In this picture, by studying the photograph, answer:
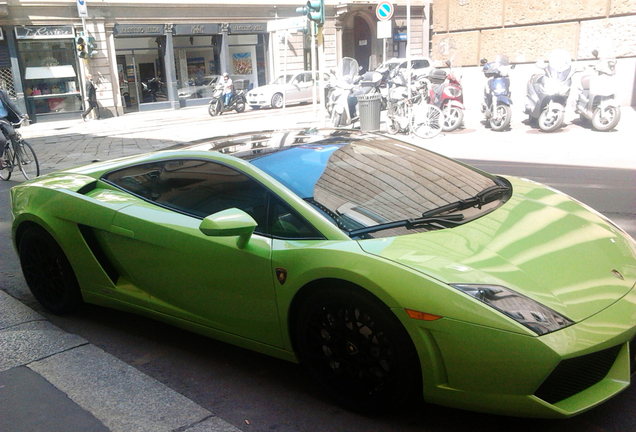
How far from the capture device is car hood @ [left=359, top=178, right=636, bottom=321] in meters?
2.47

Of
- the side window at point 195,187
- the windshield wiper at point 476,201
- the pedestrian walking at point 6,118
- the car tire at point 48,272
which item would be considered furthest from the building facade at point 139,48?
the windshield wiper at point 476,201

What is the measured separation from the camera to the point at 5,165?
A: 10469 millimetres

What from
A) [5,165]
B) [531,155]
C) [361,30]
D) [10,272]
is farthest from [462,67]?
[361,30]

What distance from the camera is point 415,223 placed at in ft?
9.50

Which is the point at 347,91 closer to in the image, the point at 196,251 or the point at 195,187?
the point at 195,187

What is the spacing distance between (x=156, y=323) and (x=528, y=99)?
1102cm

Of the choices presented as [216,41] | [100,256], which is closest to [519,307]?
[100,256]

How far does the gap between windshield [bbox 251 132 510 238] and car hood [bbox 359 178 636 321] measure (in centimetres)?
13

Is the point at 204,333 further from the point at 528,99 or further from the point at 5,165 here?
the point at 528,99

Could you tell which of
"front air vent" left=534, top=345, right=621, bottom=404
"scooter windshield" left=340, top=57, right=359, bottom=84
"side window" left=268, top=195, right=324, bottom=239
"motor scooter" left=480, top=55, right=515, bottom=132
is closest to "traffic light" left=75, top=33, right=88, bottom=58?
"scooter windshield" left=340, top=57, right=359, bottom=84

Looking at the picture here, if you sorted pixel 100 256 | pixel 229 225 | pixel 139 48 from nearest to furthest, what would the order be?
pixel 229 225
pixel 100 256
pixel 139 48

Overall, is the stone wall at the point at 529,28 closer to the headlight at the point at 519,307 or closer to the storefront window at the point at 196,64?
the headlight at the point at 519,307

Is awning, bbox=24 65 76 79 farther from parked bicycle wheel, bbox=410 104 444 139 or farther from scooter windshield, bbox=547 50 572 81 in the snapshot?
scooter windshield, bbox=547 50 572 81

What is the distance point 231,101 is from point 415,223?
71.2 feet
